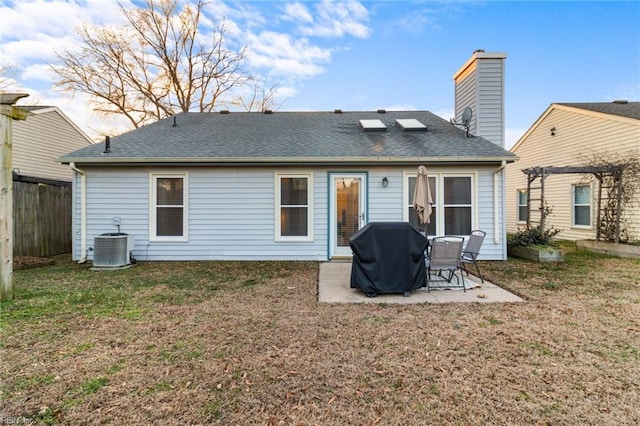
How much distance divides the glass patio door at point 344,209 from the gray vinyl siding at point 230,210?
174 millimetres

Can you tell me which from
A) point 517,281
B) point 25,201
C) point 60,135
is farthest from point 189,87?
point 517,281

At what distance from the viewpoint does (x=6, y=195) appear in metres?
4.27

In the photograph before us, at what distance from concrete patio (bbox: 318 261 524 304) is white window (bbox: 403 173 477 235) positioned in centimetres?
215

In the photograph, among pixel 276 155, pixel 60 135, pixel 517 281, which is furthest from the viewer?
pixel 60 135

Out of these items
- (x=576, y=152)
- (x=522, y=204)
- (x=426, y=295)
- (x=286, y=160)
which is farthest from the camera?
(x=522, y=204)

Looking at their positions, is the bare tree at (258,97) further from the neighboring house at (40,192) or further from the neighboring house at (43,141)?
the neighboring house at (40,192)

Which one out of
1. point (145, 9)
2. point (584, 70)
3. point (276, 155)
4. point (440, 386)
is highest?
point (145, 9)

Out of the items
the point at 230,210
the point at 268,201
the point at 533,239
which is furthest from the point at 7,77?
the point at 533,239

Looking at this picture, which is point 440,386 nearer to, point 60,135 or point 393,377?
point 393,377

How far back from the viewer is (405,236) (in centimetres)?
466

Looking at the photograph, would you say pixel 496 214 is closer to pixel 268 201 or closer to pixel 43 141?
pixel 268 201

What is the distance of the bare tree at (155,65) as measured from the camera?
50.1 ft

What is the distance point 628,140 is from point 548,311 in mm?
8856

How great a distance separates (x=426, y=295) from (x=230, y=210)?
488 centimetres
